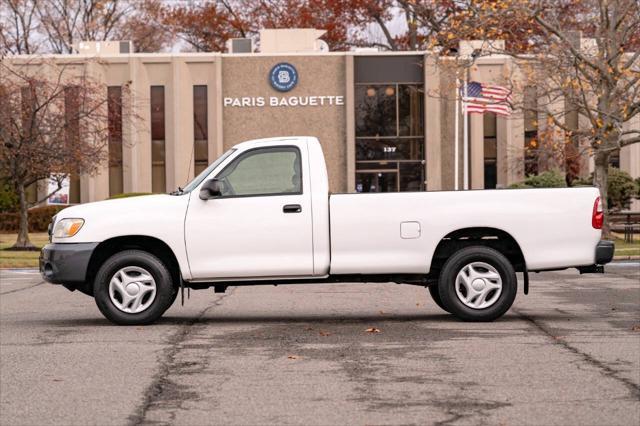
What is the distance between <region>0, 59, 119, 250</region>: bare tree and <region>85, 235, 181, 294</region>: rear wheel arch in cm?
2254

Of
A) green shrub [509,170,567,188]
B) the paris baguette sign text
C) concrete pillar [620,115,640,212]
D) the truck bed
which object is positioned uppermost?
the paris baguette sign text

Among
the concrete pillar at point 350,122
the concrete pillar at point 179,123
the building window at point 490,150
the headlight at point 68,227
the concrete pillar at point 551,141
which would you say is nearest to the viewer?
the headlight at point 68,227

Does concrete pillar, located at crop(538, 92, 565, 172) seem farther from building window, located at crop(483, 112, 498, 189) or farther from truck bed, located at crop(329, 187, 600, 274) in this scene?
truck bed, located at crop(329, 187, 600, 274)

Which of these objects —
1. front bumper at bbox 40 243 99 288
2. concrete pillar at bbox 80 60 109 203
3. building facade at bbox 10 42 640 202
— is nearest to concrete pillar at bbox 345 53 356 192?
building facade at bbox 10 42 640 202

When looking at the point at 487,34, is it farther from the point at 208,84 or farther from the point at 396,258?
the point at 208,84

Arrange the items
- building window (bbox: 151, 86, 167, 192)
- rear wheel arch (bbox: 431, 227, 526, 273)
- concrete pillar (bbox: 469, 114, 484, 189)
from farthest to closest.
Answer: building window (bbox: 151, 86, 167, 192)
concrete pillar (bbox: 469, 114, 484, 189)
rear wheel arch (bbox: 431, 227, 526, 273)

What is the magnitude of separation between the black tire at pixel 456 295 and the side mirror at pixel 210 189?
8.64 ft

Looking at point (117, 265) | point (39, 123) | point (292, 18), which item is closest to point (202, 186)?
point (117, 265)

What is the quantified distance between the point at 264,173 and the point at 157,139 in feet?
140

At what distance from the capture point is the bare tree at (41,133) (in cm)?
3512

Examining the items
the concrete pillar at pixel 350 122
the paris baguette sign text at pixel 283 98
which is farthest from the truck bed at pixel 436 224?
the paris baguette sign text at pixel 283 98

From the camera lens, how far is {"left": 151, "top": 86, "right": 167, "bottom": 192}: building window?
54719 mm

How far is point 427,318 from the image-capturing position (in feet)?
44.2

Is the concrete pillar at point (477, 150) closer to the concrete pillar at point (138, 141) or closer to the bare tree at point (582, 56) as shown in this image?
the concrete pillar at point (138, 141)
